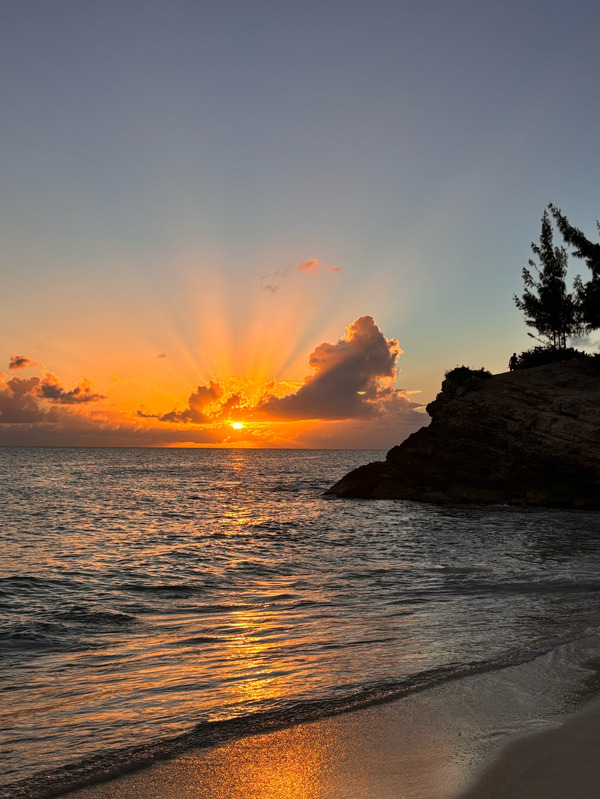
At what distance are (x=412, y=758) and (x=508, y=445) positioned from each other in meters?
32.6

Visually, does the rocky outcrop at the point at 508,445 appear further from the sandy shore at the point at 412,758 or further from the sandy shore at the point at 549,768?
the sandy shore at the point at 549,768

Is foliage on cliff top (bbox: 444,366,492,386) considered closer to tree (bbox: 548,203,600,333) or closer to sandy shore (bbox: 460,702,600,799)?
tree (bbox: 548,203,600,333)

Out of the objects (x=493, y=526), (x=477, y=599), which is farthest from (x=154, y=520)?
(x=477, y=599)

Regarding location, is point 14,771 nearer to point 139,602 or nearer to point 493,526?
point 139,602

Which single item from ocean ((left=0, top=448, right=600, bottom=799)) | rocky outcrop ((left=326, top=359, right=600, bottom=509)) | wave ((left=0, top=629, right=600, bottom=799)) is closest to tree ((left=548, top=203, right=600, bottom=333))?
rocky outcrop ((left=326, top=359, right=600, bottom=509))

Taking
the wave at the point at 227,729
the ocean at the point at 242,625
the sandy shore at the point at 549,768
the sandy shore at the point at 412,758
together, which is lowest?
the ocean at the point at 242,625

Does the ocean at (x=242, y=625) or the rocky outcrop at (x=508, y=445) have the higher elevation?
the rocky outcrop at (x=508, y=445)

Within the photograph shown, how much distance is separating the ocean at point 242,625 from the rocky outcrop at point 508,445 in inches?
333

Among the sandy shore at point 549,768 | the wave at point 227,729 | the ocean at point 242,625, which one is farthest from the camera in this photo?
the ocean at point 242,625

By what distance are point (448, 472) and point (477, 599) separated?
89.4 feet

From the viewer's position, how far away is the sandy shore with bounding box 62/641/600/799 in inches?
183

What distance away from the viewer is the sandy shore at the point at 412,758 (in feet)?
15.2

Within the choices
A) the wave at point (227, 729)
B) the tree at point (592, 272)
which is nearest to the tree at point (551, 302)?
A: the tree at point (592, 272)

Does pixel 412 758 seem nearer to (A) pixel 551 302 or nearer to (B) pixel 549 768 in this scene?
(B) pixel 549 768
